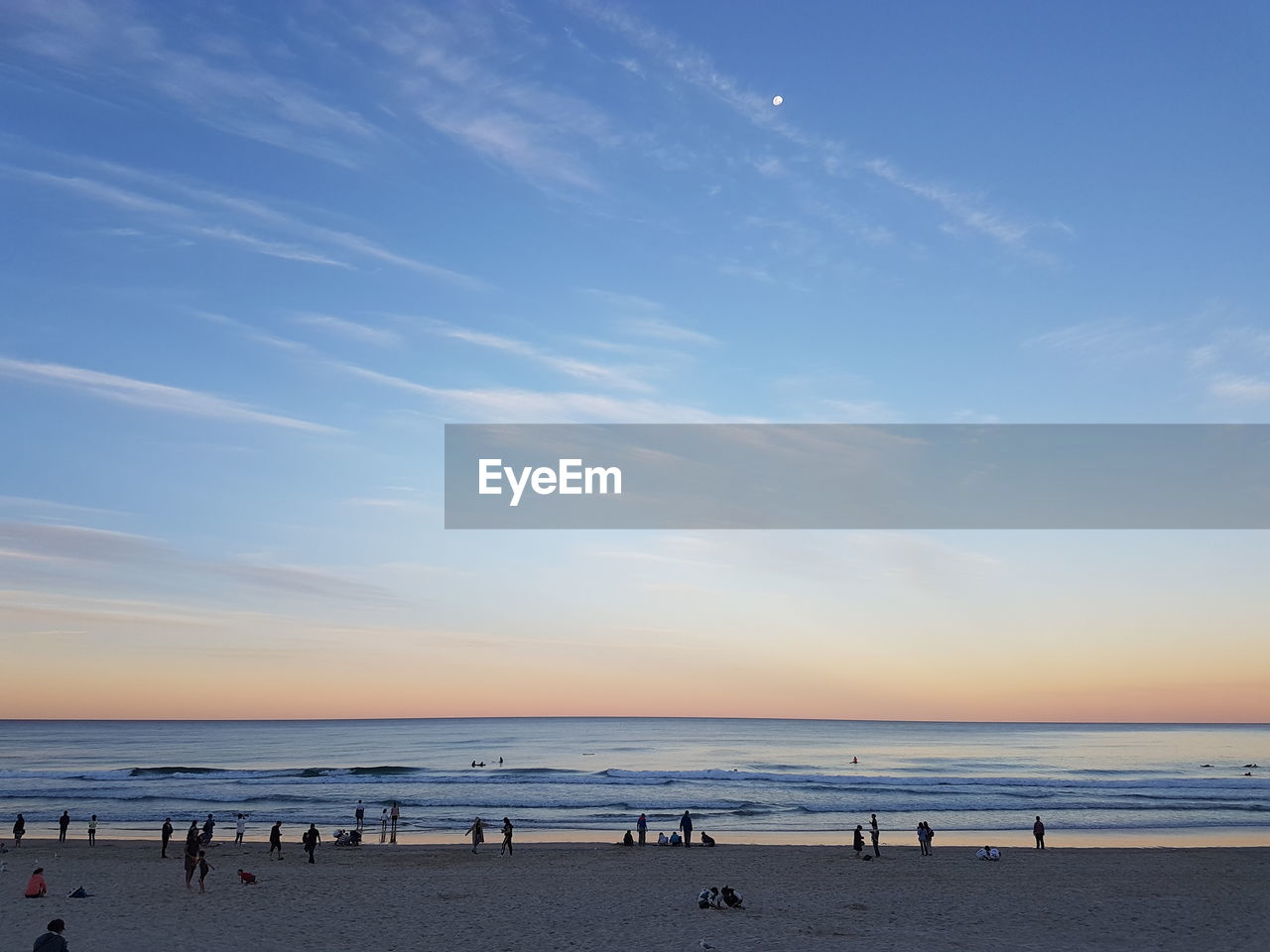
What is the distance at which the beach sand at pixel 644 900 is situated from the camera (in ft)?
59.5

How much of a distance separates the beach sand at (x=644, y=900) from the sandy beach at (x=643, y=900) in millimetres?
77

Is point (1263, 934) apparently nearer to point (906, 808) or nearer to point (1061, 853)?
point (1061, 853)

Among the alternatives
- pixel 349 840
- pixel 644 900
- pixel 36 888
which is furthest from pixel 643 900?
pixel 349 840

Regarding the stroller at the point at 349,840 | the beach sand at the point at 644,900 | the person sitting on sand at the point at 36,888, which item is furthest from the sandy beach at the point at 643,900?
the stroller at the point at 349,840

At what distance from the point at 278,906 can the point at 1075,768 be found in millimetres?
85673

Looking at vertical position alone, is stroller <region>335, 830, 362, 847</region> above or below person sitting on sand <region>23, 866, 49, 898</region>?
below

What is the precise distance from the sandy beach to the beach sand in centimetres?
8

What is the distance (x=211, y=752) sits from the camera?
114125mm

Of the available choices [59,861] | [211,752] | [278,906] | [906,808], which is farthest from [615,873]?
[211,752]

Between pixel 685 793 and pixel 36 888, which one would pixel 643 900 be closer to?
pixel 36 888

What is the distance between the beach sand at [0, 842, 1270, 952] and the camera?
59.5 feet

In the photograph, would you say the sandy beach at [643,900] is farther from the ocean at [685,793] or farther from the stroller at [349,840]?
the ocean at [685,793]

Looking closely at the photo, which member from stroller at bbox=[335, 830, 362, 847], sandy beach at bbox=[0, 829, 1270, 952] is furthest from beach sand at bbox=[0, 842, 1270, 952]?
stroller at bbox=[335, 830, 362, 847]

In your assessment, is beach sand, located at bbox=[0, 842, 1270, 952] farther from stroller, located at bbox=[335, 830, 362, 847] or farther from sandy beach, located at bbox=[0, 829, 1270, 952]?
stroller, located at bbox=[335, 830, 362, 847]
